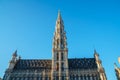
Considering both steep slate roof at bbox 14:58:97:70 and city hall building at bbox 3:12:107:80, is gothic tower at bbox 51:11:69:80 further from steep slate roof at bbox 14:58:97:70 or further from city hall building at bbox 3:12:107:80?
steep slate roof at bbox 14:58:97:70

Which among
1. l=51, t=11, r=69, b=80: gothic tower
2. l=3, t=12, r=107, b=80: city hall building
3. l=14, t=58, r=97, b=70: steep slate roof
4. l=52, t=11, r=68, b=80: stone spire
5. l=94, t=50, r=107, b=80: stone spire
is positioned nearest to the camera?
l=94, t=50, r=107, b=80: stone spire

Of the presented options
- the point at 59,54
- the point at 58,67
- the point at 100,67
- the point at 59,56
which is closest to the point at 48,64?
the point at 59,56

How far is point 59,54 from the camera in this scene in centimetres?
6988

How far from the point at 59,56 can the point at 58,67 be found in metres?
4.52

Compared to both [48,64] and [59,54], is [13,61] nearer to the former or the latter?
[48,64]

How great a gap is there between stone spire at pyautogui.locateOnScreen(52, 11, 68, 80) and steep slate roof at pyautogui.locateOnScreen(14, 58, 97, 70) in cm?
297

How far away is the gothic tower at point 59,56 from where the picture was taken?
211 ft

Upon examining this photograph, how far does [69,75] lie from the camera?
213 ft

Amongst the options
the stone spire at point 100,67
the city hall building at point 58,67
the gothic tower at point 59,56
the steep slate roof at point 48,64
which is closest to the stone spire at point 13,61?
the city hall building at point 58,67

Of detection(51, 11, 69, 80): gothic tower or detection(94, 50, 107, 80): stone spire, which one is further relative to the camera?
detection(51, 11, 69, 80): gothic tower

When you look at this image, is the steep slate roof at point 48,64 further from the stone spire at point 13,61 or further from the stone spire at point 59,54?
the stone spire at point 59,54

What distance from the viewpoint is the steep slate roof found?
69.1 m

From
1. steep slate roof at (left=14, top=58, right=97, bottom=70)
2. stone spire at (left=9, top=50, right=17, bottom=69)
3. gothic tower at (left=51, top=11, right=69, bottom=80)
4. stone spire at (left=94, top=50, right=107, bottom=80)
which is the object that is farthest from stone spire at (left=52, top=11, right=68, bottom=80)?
stone spire at (left=9, top=50, right=17, bottom=69)

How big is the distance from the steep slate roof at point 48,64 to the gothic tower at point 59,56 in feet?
9.91
